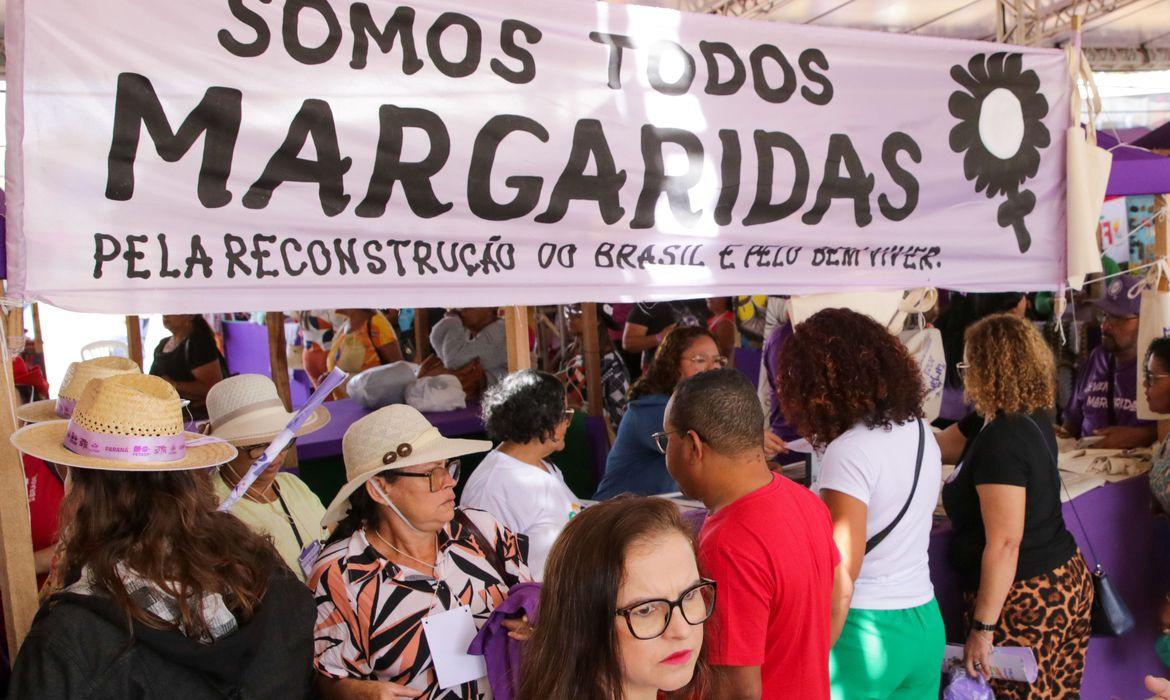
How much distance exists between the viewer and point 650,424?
397 cm

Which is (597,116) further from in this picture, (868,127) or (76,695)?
(76,695)

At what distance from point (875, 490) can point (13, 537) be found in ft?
6.72

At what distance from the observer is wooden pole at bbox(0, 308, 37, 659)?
2.03 metres

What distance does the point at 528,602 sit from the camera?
6.98 ft

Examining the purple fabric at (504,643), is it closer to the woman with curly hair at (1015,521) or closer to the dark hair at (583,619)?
the dark hair at (583,619)

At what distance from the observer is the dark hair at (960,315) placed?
6.67 meters

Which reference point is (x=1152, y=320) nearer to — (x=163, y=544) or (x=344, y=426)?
(x=344, y=426)

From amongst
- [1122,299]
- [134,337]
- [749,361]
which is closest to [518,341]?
[134,337]

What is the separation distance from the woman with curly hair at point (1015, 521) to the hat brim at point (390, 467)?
5.71 feet

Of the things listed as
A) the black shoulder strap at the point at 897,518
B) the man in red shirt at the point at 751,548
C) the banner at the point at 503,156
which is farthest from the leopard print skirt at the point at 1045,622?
the man in red shirt at the point at 751,548

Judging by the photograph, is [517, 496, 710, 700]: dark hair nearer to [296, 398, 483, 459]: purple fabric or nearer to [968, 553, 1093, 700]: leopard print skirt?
[968, 553, 1093, 700]: leopard print skirt

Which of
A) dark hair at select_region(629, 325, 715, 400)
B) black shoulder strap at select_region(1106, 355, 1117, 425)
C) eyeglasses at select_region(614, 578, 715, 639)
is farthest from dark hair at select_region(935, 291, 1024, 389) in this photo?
eyeglasses at select_region(614, 578, 715, 639)

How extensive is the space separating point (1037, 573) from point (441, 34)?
2.57m

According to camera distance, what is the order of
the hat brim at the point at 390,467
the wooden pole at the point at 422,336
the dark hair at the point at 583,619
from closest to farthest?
the dark hair at the point at 583,619 → the hat brim at the point at 390,467 → the wooden pole at the point at 422,336
